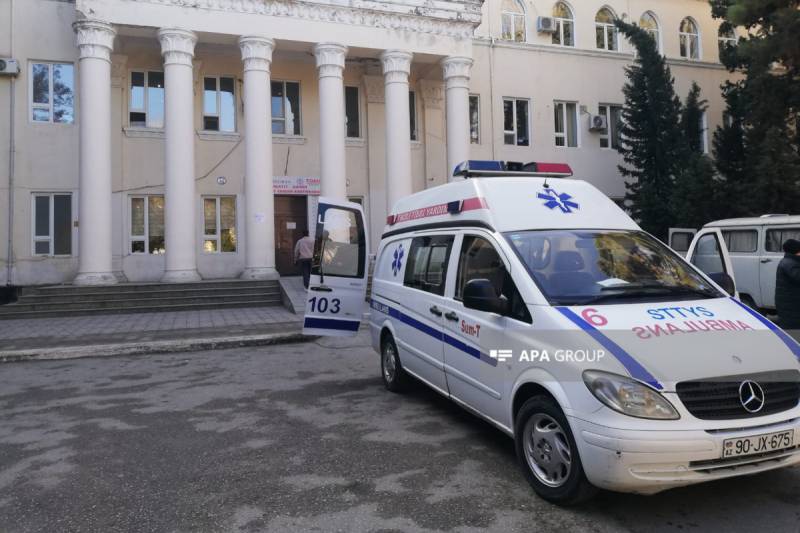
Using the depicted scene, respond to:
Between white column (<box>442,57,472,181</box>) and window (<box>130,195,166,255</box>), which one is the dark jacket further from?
window (<box>130,195,166,255</box>)

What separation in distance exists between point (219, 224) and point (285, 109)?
4713 mm

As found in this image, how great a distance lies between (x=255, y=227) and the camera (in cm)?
1614

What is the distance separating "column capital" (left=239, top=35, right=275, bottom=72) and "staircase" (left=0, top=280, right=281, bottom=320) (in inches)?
253

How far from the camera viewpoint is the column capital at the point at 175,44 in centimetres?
1548

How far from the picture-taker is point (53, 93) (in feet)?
56.9

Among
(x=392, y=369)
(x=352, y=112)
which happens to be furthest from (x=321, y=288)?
(x=352, y=112)

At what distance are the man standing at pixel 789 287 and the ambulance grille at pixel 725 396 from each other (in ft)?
12.7

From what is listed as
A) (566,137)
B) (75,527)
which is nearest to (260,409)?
(75,527)

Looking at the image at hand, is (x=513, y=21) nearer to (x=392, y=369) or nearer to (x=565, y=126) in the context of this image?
(x=565, y=126)

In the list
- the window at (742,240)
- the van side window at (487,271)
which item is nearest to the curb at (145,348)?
the van side window at (487,271)

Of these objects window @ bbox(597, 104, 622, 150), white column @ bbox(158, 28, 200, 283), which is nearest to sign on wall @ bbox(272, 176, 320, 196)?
white column @ bbox(158, 28, 200, 283)

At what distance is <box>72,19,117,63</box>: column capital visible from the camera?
15094 mm

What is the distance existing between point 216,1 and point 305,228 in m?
7.53

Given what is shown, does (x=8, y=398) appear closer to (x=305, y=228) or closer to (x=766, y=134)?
(x=305, y=228)
